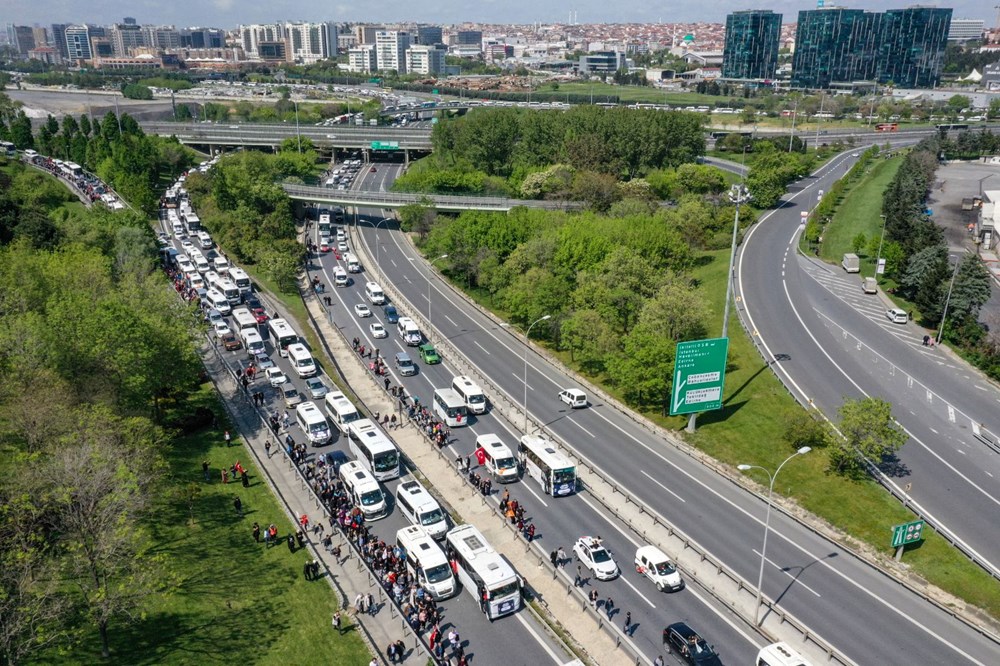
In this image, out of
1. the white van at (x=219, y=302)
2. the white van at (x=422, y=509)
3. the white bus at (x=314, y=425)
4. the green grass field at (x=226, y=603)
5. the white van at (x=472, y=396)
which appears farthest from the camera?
the white van at (x=219, y=302)

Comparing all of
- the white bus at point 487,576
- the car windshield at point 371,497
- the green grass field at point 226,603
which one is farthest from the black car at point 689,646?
the car windshield at point 371,497

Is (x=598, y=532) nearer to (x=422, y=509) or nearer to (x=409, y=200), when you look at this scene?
(x=422, y=509)

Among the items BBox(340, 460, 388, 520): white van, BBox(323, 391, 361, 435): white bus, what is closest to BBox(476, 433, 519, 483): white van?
BBox(340, 460, 388, 520): white van

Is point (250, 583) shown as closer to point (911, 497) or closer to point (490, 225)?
point (911, 497)

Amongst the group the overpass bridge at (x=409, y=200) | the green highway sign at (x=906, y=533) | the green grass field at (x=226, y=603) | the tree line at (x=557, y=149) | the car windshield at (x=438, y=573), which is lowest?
the green grass field at (x=226, y=603)

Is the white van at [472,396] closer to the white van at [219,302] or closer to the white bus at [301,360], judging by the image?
the white bus at [301,360]

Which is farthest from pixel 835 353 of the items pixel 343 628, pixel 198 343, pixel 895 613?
pixel 198 343

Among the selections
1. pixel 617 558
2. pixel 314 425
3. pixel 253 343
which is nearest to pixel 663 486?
pixel 617 558
